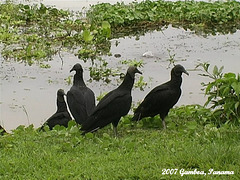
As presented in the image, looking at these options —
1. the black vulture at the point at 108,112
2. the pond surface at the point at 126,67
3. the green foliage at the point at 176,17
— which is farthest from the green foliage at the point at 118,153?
the green foliage at the point at 176,17

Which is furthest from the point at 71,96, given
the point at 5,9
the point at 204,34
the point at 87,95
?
the point at 5,9

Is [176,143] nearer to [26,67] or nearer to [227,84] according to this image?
[227,84]

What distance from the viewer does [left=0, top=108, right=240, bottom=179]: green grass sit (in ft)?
14.3

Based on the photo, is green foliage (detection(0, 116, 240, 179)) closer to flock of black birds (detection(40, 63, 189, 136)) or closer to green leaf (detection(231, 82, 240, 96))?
flock of black birds (detection(40, 63, 189, 136))

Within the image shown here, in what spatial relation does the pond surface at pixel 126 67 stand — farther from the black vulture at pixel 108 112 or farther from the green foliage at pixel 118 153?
the green foliage at pixel 118 153

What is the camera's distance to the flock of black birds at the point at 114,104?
579 centimetres

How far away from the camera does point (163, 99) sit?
20.3ft

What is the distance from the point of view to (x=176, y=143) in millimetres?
5133

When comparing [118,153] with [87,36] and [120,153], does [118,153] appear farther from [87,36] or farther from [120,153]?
[87,36]

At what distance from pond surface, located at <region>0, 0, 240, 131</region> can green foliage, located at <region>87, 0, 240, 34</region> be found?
64cm

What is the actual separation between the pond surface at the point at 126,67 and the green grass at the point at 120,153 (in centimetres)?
113

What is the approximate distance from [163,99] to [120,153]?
1443mm

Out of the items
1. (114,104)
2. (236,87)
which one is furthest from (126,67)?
(236,87)

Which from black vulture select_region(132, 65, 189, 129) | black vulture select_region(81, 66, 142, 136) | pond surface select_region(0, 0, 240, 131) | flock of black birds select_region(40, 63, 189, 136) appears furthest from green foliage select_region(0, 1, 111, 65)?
black vulture select_region(81, 66, 142, 136)
